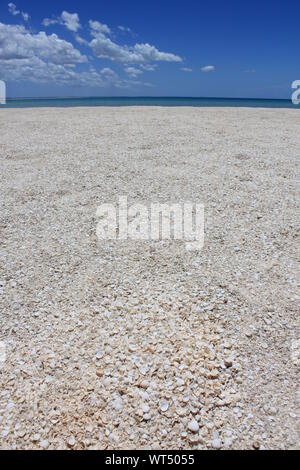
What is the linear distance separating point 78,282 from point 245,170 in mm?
5824

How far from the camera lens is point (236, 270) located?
4109mm

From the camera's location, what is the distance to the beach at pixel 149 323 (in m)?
2.40

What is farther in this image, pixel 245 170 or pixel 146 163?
pixel 146 163

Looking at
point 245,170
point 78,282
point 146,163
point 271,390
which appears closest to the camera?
point 271,390

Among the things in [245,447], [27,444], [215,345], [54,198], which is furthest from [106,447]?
[54,198]

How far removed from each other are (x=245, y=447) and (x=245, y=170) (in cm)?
684

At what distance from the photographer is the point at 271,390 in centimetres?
263

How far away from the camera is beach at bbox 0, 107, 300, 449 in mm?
2398

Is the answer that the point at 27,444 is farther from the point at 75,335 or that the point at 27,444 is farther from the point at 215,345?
the point at 215,345

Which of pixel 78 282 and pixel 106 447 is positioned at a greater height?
pixel 78 282

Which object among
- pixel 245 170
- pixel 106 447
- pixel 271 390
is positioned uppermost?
pixel 245 170

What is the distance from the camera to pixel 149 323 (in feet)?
10.8

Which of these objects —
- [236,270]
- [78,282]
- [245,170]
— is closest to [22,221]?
[78,282]

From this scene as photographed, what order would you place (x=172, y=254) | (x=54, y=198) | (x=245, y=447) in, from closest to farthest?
1. (x=245, y=447)
2. (x=172, y=254)
3. (x=54, y=198)
